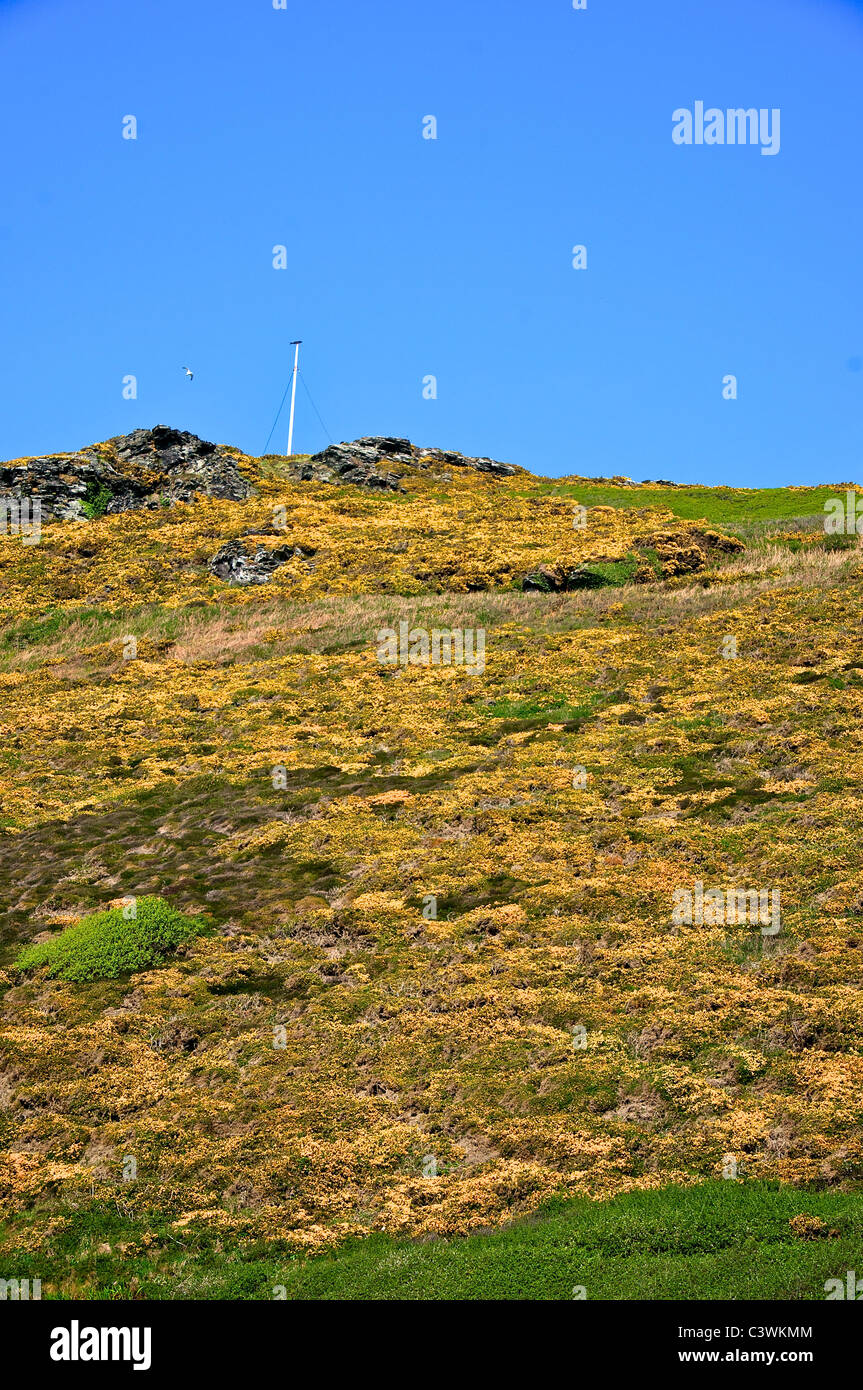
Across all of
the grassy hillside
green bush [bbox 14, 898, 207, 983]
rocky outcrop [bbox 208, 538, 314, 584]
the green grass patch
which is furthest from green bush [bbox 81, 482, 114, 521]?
the green grass patch

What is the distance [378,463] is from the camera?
96.7 meters

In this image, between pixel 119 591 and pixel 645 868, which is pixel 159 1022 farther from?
pixel 119 591

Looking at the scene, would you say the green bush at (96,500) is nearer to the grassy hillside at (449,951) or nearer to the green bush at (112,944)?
the grassy hillside at (449,951)

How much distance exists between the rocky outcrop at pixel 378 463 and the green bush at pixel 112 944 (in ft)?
222

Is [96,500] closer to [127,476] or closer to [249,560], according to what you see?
[127,476]

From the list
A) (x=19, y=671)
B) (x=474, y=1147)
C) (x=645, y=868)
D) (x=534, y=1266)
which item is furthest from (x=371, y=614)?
(x=534, y=1266)

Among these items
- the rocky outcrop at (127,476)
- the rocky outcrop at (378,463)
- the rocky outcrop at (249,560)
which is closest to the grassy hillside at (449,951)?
the rocky outcrop at (249,560)

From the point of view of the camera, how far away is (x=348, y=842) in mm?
30891

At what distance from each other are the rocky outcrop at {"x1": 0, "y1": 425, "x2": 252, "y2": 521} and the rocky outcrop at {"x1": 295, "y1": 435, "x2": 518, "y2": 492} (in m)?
8.08

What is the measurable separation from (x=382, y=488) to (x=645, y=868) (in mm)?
68342

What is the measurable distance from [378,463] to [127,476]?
2309 cm

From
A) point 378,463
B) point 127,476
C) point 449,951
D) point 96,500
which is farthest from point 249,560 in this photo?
point 449,951

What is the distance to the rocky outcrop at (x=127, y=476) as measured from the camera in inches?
3250

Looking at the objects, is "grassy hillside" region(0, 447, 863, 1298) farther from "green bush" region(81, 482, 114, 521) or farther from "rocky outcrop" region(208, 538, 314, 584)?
"green bush" region(81, 482, 114, 521)
